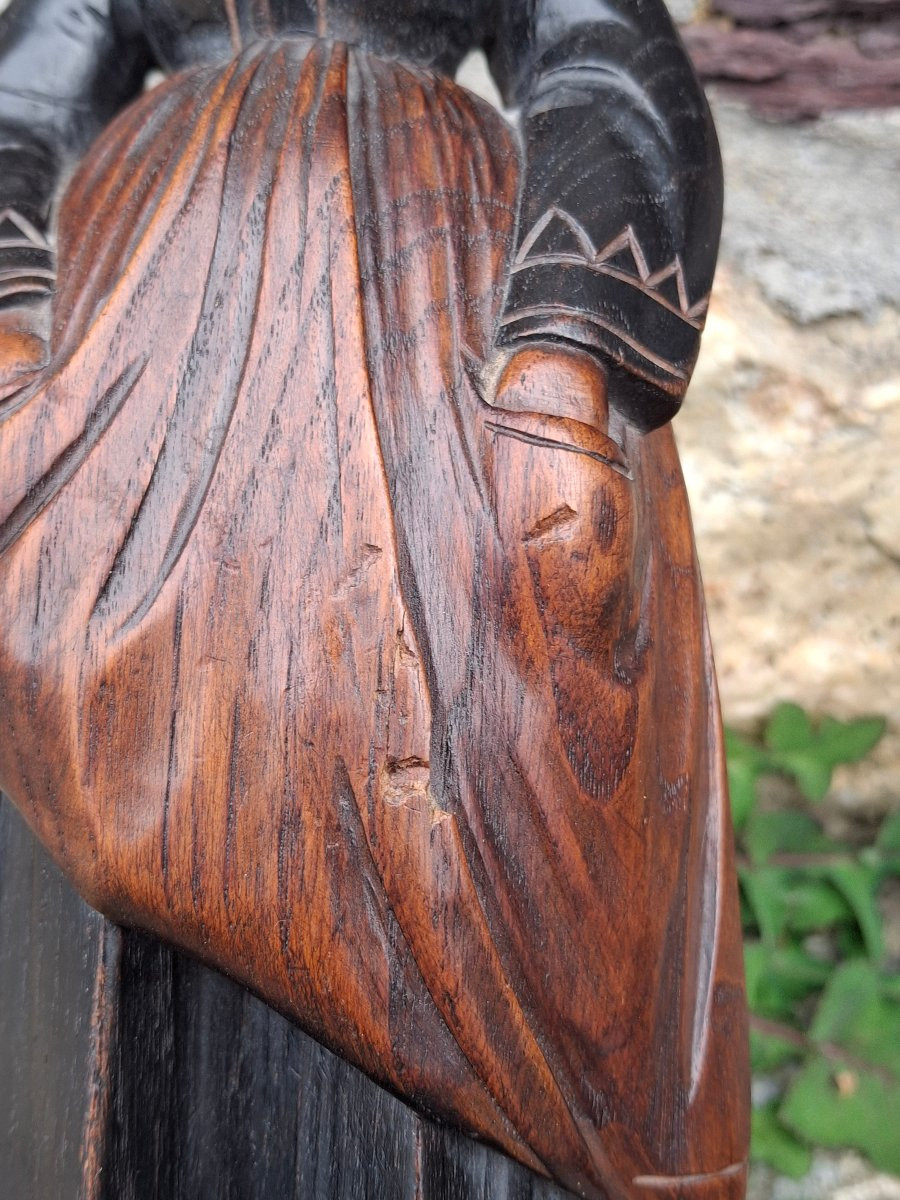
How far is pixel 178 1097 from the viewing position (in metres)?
0.54

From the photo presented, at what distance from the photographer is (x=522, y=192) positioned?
1.79 ft

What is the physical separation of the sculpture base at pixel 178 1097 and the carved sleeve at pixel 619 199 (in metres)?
0.37

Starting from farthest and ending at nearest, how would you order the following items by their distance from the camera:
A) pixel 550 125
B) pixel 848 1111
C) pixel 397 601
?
pixel 848 1111, pixel 550 125, pixel 397 601

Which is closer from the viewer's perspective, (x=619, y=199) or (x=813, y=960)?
(x=619, y=199)

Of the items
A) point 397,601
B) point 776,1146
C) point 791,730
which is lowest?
point 776,1146

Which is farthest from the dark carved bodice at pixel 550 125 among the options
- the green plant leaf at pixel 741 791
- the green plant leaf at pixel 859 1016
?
the green plant leaf at pixel 859 1016

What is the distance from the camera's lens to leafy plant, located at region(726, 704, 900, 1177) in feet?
3.34

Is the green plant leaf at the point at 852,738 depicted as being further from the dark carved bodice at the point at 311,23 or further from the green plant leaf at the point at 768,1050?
the dark carved bodice at the point at 311,23

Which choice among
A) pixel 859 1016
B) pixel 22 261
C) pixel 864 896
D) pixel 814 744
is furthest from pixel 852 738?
pixel 22 261

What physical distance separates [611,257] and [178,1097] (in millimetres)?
476

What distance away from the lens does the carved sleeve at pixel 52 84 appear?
0.61 m

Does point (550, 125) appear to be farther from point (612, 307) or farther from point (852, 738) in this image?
point (852, 738)

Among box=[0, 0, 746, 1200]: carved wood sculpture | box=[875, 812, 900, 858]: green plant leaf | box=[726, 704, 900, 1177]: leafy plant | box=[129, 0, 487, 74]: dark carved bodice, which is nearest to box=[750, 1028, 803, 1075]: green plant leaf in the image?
box=[726, 704, 900, 1177]: leafy plant

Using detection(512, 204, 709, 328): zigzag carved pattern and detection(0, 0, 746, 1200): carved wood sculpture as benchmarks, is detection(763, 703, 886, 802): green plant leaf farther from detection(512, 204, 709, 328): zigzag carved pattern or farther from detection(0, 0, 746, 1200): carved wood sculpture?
detection(512, 204, 709, 328): zigzag carved pattern
